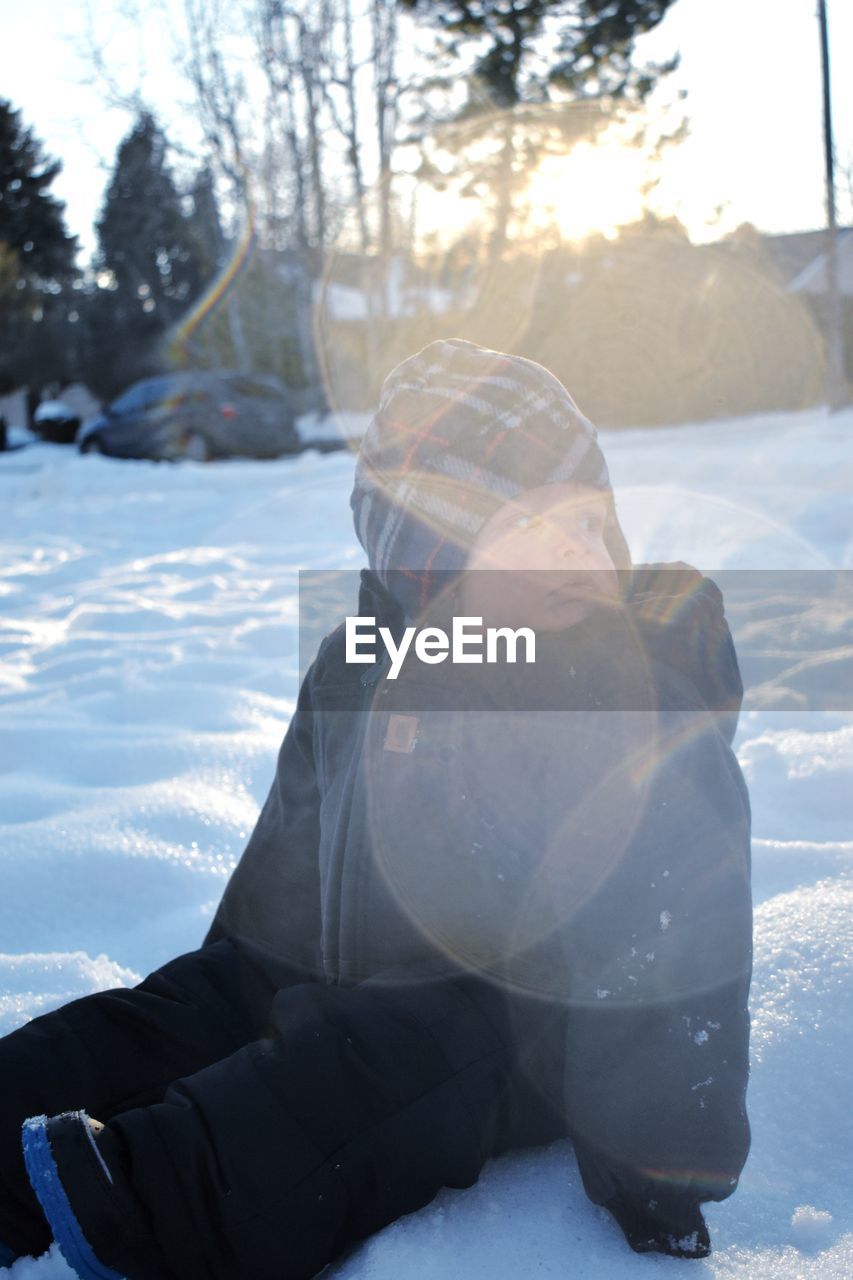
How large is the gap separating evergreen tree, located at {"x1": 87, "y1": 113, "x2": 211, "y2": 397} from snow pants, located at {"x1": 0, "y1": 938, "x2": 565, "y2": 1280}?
951 inches

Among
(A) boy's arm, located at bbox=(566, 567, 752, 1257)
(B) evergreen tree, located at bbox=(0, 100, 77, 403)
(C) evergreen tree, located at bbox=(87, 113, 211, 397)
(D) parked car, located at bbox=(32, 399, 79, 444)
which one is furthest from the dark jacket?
(B) evergreen tree, located at bbox=(0, 100, 77, 403)

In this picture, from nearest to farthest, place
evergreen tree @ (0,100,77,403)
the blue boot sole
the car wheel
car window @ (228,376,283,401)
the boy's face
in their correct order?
the blue boot sole → the boy's face → the car wheel → car window @ (228,376,283,401) → evergreen tree @ (0,100,77,403)

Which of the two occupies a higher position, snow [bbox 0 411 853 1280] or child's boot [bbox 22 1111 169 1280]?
child's boot [bbox 22 1111 169 1280]

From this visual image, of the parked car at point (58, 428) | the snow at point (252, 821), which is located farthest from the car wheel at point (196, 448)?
the parked car at point (58, 428)

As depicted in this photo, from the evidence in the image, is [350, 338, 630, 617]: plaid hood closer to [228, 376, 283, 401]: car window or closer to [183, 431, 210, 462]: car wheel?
[183, 431, 210, 462]: car wheel

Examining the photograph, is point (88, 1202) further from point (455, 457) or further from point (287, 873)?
point (455, 457)

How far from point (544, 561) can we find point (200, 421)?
494 inches

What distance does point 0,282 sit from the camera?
2236 cm

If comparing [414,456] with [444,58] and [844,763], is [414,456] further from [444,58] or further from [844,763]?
[444,58]

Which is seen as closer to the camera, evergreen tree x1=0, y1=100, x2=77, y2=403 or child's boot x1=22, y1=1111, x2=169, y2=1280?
child's boot x1=22, y1=1111, x2=169, y2=1280

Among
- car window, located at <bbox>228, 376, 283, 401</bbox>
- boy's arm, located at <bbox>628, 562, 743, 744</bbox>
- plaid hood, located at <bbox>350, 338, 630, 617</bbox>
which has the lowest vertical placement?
car window, located at <bbox>228, 376, 283, 401</bbox>

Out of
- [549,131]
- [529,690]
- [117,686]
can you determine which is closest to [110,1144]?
[529,690]

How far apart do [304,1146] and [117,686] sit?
243cm

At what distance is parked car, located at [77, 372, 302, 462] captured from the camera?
13.3 m
